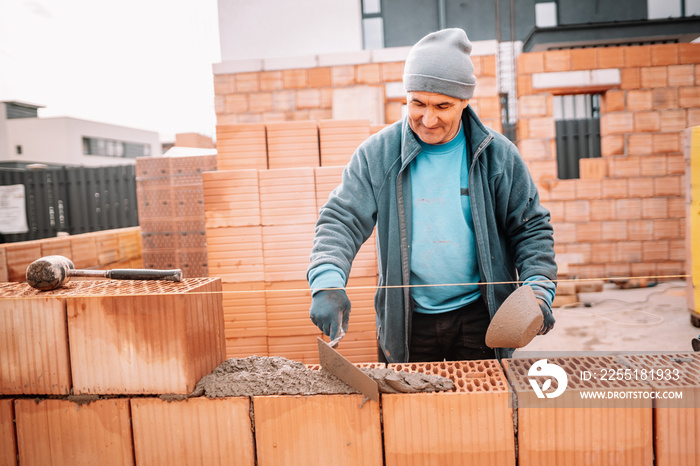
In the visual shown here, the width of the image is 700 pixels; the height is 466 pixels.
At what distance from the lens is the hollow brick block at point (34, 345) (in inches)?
52.2

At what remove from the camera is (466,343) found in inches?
74.2

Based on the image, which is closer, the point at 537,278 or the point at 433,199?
the point at 537,278

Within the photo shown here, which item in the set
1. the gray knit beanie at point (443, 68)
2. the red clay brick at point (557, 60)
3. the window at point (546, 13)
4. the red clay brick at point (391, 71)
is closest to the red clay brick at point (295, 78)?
the red clay brick at point (391, 71)

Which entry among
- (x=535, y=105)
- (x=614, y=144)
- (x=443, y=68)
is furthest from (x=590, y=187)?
(x=443, y=68)

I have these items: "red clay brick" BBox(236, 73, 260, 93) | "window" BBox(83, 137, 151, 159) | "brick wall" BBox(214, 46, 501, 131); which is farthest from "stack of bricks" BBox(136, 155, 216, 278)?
"window" BBox(83, 137, 151, 159)

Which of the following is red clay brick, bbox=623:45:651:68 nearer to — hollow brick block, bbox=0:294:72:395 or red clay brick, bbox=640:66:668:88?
red clay brick, bbox=640:66:668:88

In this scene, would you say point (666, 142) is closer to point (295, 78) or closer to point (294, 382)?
point (295, 78)

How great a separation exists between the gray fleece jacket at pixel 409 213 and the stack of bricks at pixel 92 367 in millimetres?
624

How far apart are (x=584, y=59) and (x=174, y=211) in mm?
6725

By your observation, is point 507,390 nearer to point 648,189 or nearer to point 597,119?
point 648,189

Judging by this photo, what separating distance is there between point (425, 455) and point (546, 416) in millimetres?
330

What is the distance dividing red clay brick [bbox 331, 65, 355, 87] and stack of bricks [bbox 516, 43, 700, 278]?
2.74m

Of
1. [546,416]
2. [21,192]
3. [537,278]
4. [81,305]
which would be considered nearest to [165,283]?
[81,305]

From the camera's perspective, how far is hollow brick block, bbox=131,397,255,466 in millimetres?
1251
